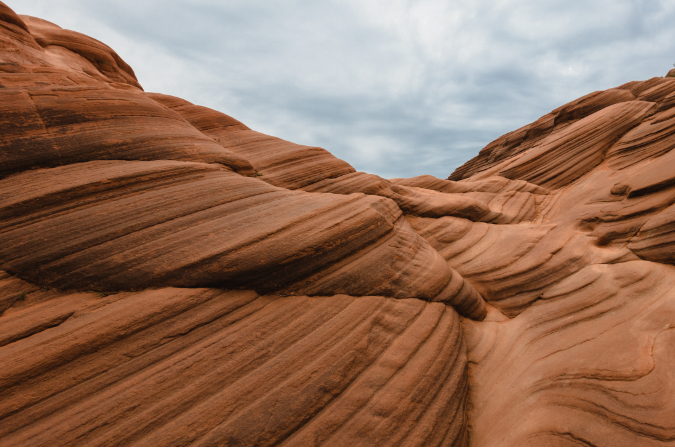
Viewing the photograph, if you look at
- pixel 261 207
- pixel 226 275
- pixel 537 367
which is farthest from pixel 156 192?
pixel 537 367

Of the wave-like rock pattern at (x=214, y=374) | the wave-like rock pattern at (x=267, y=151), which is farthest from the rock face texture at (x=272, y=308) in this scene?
the wave-like rock pattern at (x=267, y=151)

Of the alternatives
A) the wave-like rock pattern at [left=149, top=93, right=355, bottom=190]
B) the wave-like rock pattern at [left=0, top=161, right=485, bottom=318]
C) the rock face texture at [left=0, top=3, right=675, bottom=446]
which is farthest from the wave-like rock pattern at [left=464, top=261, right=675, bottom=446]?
the wave-like rock pattern at [left=149, top=93, right=355, bottom=190]

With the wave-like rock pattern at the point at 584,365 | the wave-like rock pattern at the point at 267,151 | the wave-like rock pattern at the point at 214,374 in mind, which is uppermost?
the wave-like rock pattern at the point at 267,151

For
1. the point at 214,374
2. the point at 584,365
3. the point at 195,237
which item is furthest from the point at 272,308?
the point at 584,365

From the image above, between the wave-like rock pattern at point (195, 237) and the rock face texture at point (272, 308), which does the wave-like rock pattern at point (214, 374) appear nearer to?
the rock face texture at point (272, 308)

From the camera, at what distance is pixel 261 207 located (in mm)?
7672

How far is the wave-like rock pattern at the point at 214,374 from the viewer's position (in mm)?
4242

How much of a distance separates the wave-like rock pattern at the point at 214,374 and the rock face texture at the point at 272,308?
0.10ft

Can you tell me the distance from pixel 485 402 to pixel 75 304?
8.89 m

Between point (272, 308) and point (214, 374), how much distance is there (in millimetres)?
1642

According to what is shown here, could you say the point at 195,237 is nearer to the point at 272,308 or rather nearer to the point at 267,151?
the point at 272,308

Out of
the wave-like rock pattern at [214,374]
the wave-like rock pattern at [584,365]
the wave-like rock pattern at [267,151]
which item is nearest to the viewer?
the wave-like rock pattern at [214,374]

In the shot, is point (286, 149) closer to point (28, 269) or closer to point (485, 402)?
point (28, 269)

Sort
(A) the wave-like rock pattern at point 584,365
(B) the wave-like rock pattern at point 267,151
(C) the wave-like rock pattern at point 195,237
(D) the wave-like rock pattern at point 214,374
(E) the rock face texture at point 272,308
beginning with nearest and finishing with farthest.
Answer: (D) the wave-like rock pattern at point 214,374, (E) the rock face texture at point 272,308, (A) the wave-like rock pattern at point 584,365, (C) the wave-like rock pattern at point 195,237, (B) the wave-like rock pattern at point 267,151
